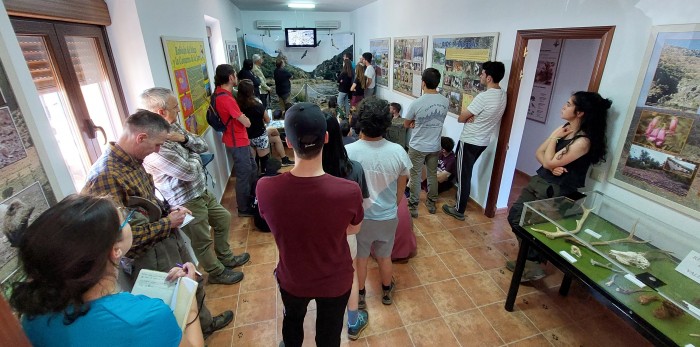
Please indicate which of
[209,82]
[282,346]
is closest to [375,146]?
[282,346]

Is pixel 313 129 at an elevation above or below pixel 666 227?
above

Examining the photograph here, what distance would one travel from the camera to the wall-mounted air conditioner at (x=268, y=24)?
26.3 feet

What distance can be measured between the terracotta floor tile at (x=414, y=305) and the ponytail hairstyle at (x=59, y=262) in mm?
1949

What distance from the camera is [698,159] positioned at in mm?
1650

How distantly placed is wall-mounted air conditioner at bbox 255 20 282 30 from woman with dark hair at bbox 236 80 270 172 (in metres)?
5.49

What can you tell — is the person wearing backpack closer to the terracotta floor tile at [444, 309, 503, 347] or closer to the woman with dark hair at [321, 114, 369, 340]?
the woman with dark hair at [321, 114, 369, 340]

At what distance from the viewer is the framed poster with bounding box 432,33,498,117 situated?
10.4 ft

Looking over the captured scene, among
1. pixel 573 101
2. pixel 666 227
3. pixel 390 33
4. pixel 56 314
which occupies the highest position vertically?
pixel 390 33

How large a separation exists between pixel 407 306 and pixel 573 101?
74.5 inches

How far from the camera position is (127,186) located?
138cm

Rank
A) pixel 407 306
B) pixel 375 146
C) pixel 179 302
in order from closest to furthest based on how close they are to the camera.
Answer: pixel 179 302 < pixel 375 146 < pixel 407 306

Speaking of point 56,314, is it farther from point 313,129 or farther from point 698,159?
point 698,159

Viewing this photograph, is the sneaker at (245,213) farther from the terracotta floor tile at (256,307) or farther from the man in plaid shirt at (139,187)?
the man in plaid shirt at (139,187)

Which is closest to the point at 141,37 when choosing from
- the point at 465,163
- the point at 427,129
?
the point at 427,129
